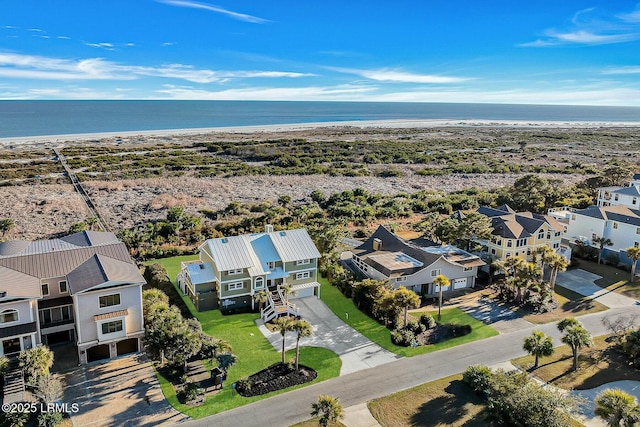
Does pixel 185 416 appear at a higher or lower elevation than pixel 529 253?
lower

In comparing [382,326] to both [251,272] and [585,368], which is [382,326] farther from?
[585,368]

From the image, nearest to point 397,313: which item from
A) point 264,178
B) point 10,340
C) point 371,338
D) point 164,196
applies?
point 371,338

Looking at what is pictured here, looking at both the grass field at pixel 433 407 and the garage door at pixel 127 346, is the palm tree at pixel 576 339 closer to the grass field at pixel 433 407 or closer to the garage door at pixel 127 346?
the grass field at pixel 433 407

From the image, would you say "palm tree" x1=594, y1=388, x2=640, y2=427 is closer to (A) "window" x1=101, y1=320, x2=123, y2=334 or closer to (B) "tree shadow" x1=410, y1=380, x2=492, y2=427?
(B) "tree shadow" x1=410, y1=380, x2=492, y2=427

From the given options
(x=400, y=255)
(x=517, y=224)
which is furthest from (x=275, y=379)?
(x=517, y=224)

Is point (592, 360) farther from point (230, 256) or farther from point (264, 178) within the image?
point (264, 178)
